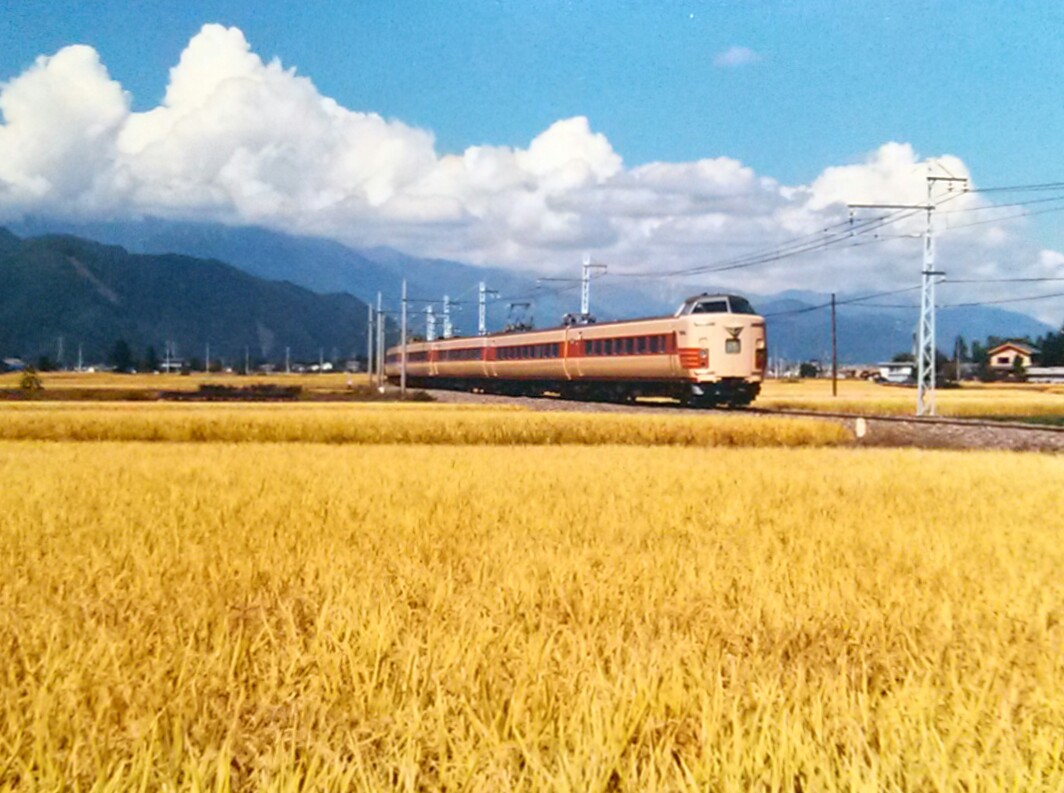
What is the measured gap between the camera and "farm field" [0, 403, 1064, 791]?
3.57 m

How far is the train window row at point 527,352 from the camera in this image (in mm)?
49250

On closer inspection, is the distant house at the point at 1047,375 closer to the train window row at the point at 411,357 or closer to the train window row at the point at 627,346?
the train window row at the point at 411,357

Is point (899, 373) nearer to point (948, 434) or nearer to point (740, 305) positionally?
point (740, 305)

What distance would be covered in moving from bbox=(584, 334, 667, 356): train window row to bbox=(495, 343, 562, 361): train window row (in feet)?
11.8

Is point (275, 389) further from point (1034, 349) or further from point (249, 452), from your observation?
point (1034, 349)

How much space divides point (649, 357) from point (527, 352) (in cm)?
1362

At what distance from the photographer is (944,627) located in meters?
5.74

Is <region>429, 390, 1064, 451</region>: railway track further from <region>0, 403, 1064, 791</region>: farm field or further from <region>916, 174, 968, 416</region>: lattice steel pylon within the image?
<region>0, 403, 1064, 791</region>: farm field

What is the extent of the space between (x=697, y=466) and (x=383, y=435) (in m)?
12.6

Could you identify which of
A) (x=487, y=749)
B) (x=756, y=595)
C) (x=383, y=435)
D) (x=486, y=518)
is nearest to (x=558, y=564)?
(x=756, y=595)

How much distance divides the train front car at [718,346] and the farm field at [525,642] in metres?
25.1

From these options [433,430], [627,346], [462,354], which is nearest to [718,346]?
[627,346]

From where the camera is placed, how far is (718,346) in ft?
122

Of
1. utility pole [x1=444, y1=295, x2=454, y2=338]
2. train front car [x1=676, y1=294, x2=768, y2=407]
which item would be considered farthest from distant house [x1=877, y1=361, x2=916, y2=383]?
train front car [x1=676, y1=294, x2=768, y2=407]
